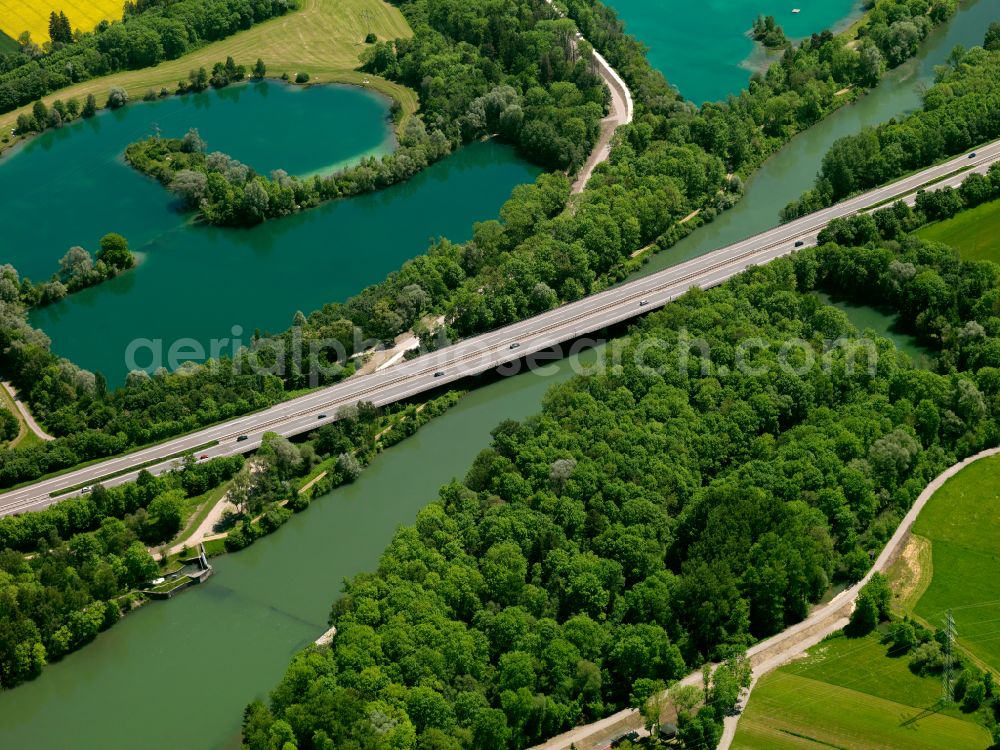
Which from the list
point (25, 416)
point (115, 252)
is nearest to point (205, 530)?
point (25, 416)

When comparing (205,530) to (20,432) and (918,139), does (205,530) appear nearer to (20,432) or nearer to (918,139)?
(20,432)

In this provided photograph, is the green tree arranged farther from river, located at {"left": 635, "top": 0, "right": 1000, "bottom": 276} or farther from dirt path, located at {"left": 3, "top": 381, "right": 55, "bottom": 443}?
river, located at {"left": 635, "top": 0, "right": 1000, "bottom": 276}

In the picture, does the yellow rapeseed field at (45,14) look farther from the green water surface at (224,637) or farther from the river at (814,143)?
the green water surface at (224,637)

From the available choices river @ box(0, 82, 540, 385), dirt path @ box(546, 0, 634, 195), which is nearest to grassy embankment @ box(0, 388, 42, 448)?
river @ box(0, 82, 540, 385)

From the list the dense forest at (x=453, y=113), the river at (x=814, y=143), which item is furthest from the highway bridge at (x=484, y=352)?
the dense forest at (x=453, y=113)

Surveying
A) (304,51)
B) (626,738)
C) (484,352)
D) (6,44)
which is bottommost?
(626,738)

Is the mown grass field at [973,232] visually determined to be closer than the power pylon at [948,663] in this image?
No

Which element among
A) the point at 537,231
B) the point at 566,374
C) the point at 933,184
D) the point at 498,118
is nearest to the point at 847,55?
the point at 933,184
